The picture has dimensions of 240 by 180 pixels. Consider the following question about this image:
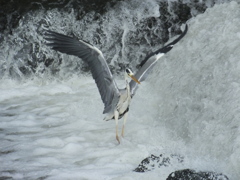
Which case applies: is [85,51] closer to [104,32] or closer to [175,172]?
[175,172]

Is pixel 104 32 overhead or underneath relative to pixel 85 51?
underneath

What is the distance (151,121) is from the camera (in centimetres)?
575

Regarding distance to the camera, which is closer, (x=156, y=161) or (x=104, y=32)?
(x=156, y=161)

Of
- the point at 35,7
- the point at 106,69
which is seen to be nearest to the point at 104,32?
the point at 35,7

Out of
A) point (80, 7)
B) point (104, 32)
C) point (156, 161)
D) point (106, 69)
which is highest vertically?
point (80, 7)

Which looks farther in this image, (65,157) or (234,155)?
(65,157)

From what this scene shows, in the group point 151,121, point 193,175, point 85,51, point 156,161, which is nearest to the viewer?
point 193,175

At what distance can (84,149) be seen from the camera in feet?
16.4

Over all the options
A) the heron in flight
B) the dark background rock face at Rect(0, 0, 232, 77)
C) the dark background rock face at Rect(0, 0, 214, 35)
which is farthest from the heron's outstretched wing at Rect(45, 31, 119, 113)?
the dark background rock face at Rect(0, 0, 214, 35)

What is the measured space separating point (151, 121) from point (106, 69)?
3.85 feet

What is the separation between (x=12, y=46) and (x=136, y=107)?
10.8 ft

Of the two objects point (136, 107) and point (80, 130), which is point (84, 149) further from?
point (136, 107)

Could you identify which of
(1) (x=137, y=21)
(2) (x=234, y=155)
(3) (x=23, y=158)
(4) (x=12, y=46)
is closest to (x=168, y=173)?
(2) (x=234, y=155)

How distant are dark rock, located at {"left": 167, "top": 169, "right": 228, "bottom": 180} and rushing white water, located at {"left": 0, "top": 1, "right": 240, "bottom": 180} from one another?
0.18m
